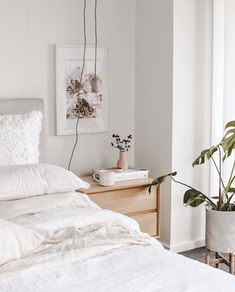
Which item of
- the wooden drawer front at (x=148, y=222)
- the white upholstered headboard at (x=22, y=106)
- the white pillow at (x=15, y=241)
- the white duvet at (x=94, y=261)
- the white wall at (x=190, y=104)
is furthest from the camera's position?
the white wall at (x=190, y=104)

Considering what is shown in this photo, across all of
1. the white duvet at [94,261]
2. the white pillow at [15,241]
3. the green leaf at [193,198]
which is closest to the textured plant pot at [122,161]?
the green leaf at [193,198]

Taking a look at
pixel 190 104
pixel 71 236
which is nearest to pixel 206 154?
pixel 190 104

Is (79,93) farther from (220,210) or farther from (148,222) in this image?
(220,210)

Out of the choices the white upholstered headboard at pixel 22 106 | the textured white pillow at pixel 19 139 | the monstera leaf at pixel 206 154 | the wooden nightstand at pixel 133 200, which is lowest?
the wooden nightstand at pixel 133 200

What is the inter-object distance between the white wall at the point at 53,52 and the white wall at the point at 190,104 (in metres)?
0.47

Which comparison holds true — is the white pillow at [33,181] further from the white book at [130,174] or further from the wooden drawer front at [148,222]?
the wooden drawer front at [148,222]

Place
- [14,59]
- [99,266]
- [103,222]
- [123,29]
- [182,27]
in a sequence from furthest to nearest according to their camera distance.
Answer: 1. [123,29]
2. [182,27]
3. [14,59]
4. [103,222]
5. [99,266]

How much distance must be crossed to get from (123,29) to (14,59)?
37.3 inches

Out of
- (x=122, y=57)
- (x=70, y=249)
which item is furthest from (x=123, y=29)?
(x=70, y=249)

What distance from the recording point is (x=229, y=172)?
3805 mm

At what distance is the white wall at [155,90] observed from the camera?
372 centimetres

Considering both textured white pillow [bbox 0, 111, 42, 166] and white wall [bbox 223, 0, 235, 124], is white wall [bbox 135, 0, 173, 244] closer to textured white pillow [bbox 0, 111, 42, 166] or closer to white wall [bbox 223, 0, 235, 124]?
white wall [bbox 223, 0, 235, 124]

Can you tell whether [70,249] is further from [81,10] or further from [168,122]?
[81,10]

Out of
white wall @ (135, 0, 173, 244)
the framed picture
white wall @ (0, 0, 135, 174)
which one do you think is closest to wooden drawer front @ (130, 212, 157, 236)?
white wall @ (135, 0, 173, 244)
